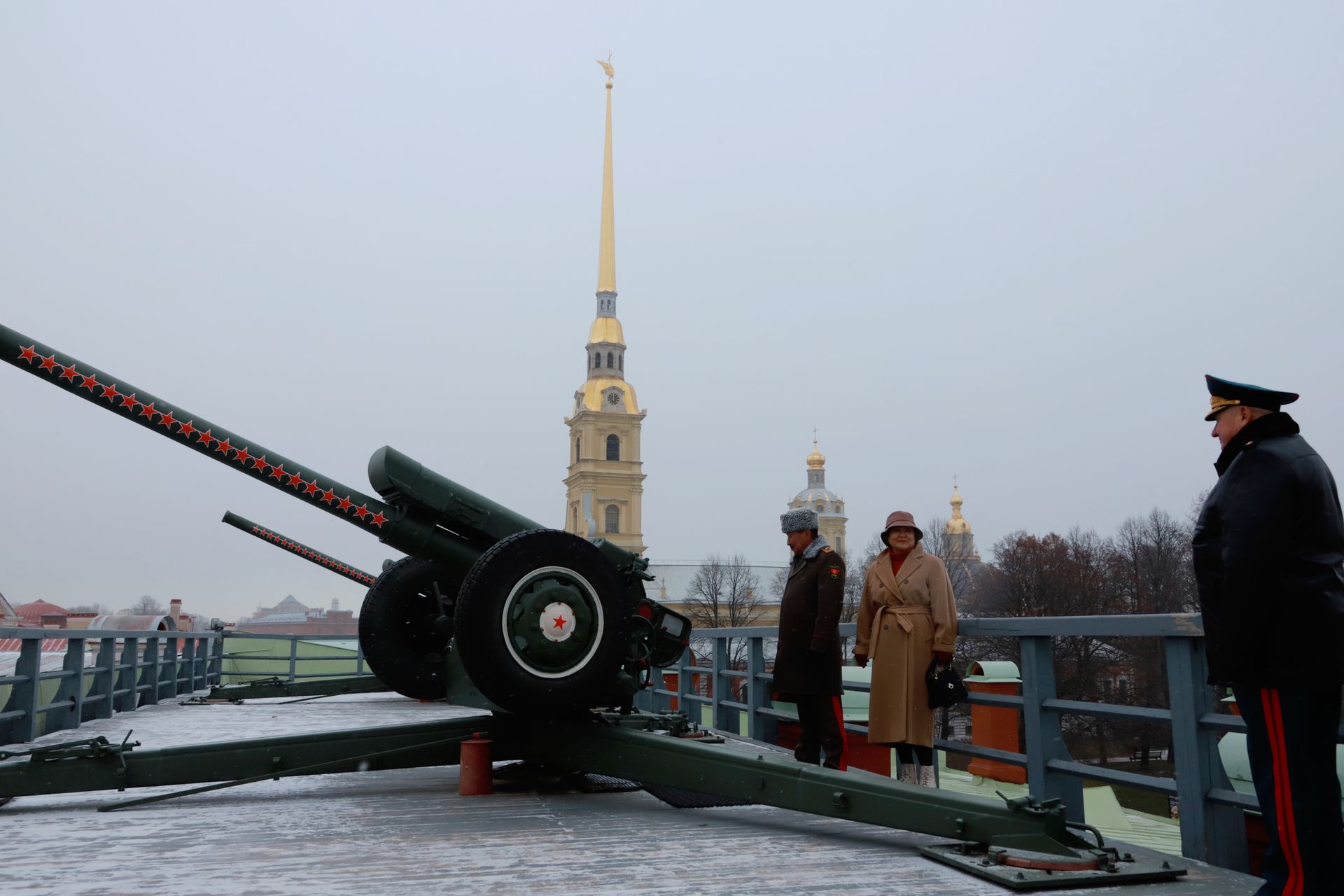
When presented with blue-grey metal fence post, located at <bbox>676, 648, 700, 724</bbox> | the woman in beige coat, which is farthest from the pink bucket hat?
blue-grey metal fence post, located at <bbox>676, 648, 700, 724</bbox>

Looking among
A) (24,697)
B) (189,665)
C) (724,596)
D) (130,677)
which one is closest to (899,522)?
(24,697)

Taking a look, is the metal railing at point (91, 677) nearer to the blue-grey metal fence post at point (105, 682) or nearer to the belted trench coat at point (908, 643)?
the blue-grey metal fence post at point (105, 682)

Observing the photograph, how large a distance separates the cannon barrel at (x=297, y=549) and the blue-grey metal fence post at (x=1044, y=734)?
935cm

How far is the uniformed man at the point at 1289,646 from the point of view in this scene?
2.72m

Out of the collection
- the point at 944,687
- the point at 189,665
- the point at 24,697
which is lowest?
the point at 24,697

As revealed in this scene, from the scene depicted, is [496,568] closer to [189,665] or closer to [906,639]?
[906,639]

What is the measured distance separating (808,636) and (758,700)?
2.53 m

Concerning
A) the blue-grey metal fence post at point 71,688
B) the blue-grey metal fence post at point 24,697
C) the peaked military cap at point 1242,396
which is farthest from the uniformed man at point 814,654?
the blue-grey metal fence post at point 71,688

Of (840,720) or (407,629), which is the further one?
(407,629)

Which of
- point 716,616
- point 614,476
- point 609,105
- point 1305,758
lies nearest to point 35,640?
point 1305,758

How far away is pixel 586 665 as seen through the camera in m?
4.89

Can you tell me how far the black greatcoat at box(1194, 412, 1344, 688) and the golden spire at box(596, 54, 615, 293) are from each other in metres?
80.4

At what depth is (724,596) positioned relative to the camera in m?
76.8

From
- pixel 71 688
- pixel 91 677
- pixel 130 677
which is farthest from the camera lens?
pixel 130 677
